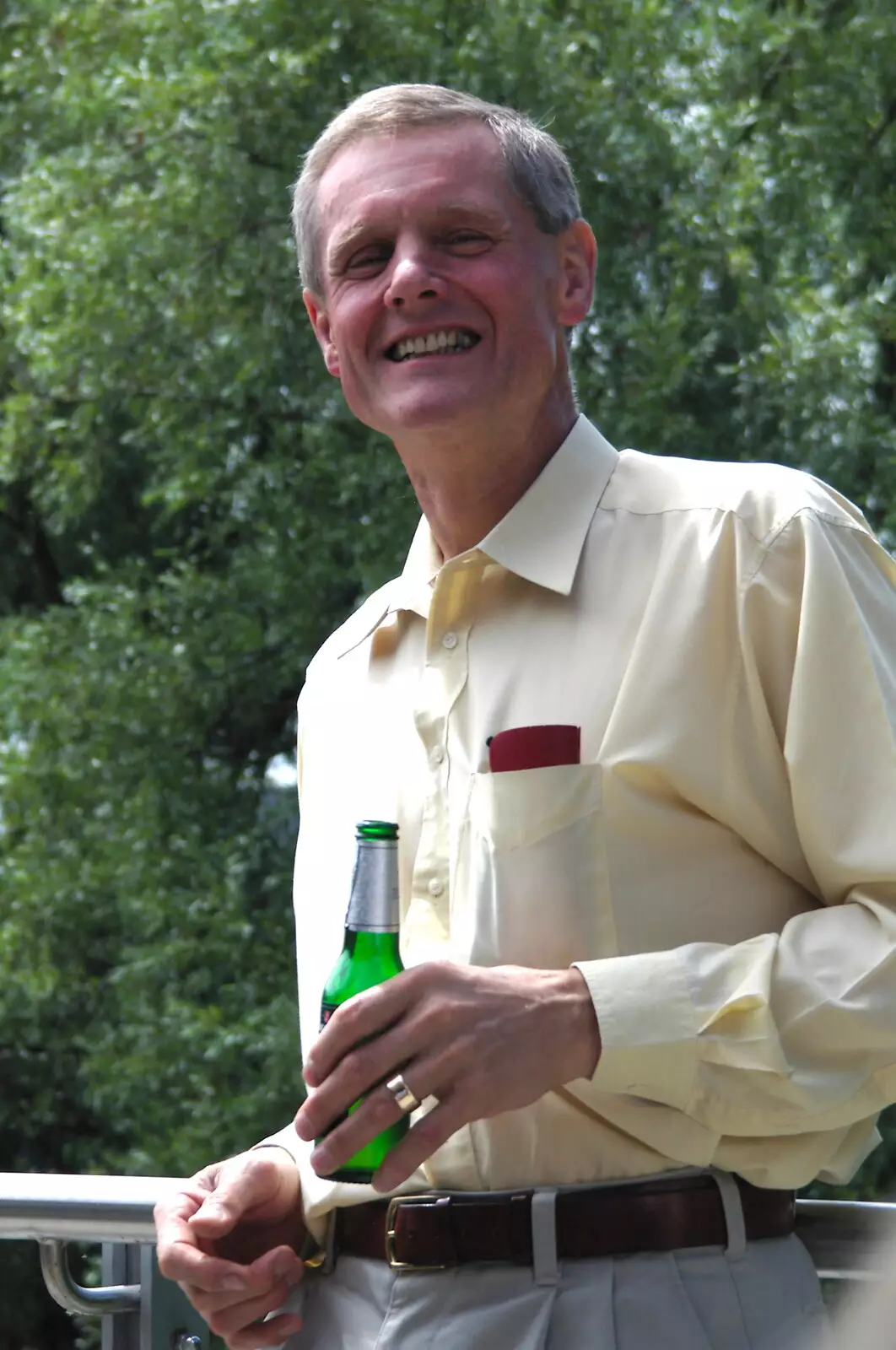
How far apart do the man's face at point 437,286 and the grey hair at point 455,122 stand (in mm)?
14

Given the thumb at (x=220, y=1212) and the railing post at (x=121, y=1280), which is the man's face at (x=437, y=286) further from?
the railing post at (x=121, y=1280)

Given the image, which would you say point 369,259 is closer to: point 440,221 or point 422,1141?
point 440,221

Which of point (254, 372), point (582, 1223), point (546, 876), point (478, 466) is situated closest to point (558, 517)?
point (478, 466)

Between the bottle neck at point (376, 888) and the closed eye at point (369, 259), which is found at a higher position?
the closed eye at point (369, 259)

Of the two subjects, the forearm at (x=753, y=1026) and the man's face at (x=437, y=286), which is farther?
the man's face at (x=437, y=286)

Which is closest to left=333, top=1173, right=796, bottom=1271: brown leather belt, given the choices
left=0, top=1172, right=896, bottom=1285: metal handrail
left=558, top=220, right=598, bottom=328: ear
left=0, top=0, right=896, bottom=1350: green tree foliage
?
left=0, top=1172, right=896, bottom=1285: metal handrail

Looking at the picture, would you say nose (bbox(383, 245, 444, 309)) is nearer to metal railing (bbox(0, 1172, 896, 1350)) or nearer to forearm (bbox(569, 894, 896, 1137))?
forearm (bbox(569, 894, 896, 1137))

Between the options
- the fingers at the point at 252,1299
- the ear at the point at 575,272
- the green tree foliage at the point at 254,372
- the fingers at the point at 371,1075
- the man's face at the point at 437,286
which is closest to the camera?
the fingers at the point at 371,1075

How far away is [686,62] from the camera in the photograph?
249 inches

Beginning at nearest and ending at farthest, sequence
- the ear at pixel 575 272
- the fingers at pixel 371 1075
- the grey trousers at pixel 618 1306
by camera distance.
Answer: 1. the fingers at pixel 371 1075
2. the grey trousers at pixel 618 1306
3. the ear at pixel 575 272

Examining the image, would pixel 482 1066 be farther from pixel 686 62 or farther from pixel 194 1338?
pixel 686 62

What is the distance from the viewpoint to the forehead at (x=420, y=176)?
1.79m

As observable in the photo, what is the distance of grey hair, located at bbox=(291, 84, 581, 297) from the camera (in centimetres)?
184

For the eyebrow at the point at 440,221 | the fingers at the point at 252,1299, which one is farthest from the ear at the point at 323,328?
the fingers at the point at 252,1299
